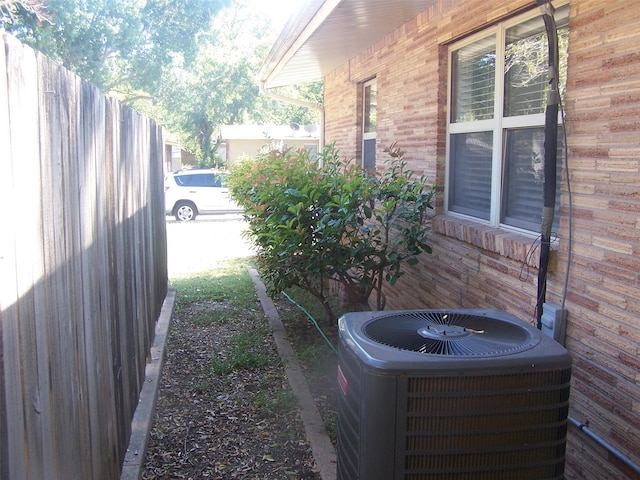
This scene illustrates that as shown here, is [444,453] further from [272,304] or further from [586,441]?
[272,304]

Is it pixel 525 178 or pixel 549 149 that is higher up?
pixel 549 149

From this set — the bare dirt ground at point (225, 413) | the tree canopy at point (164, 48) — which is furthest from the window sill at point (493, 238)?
the tree canopy at point (164, 48)

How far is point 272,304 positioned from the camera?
8.02 metres

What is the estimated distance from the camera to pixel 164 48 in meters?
25.2

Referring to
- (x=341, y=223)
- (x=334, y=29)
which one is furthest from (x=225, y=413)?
(x=334, y=29)

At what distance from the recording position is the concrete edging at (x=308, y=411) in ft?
12.7

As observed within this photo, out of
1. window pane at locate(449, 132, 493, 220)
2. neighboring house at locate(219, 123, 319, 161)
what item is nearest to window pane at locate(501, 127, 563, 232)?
window pane at locate(449, 132, 493, 220)

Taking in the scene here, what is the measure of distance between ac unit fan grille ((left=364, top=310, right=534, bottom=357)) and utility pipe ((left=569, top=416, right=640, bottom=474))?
833 mm

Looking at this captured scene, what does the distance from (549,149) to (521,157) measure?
0.91m

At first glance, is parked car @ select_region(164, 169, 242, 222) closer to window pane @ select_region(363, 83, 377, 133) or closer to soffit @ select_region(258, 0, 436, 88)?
soffit @ select_region(258, 0, 436, 88)

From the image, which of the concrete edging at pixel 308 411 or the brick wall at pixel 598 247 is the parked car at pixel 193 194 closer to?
the concrete edging at pixel 308 411

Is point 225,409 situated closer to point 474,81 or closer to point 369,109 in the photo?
point 474,81

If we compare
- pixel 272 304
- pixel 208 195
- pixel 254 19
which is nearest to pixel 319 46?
pixel 272 304

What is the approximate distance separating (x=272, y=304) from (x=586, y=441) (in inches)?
209
